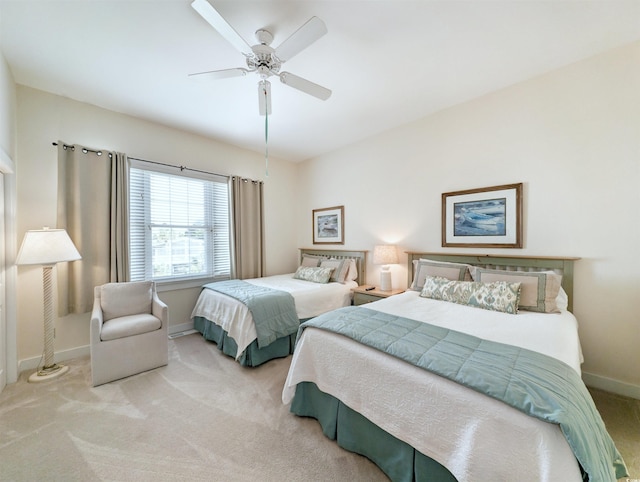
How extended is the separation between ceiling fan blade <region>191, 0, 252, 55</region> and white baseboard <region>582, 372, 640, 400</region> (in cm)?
393

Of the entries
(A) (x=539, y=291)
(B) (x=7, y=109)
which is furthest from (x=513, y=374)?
(B) (x=7, y=109)

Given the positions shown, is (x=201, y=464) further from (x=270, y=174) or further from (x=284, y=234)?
(x=270, y=174)

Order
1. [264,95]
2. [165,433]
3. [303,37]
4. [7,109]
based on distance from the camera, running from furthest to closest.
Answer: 1. [7,109]
2. [264,95]
3. [165,433]
4. [303,37]

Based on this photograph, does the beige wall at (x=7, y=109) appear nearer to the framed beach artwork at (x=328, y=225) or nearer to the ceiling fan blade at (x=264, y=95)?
the ceiling fan blade at (x=264, y=95)

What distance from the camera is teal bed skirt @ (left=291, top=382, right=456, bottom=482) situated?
4.16ft

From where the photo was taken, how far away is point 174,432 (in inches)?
69.4

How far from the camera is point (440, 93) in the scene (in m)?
2.74

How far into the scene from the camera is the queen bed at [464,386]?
96cm

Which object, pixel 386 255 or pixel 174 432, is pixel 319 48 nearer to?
pixel 386 255

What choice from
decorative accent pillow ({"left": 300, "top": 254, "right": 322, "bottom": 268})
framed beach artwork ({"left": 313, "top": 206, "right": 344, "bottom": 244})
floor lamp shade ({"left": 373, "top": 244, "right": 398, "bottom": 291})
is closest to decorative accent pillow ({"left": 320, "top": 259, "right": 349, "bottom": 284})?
decorative accent pillow ({"left": 300, "top": 254, "right": 322, "bottom": 268})

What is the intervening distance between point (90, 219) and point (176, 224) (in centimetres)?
93

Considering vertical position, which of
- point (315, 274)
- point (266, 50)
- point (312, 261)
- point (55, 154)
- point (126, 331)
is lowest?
point (126, 331)

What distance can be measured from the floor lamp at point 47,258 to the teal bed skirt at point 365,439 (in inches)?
96.7

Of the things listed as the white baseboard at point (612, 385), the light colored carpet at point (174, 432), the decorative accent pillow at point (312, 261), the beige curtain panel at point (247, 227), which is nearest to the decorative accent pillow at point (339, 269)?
the decorative accent pillow at point (312, 261)
